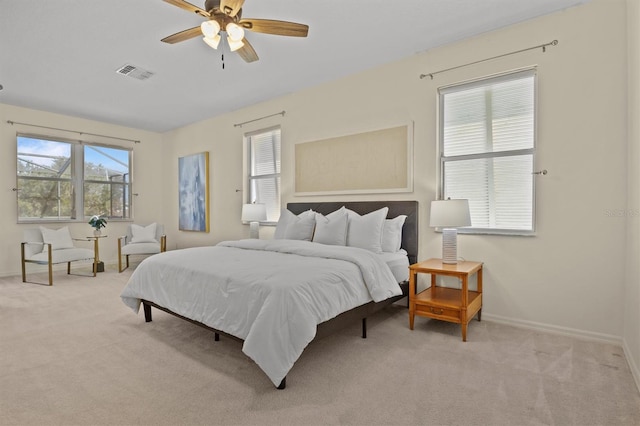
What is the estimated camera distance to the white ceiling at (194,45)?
2.88 meters

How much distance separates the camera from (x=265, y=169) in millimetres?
5402

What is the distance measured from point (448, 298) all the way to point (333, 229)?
52.8 inches

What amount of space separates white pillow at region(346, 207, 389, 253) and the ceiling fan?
1.88 m

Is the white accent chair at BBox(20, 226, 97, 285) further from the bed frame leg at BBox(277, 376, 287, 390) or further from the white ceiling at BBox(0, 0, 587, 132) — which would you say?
the bed frame leg at BBox(277, 376, 287, 390)

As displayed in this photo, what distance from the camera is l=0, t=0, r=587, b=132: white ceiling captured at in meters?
2.88

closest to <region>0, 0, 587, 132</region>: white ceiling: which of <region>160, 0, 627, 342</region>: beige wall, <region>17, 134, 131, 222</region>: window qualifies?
<region>160, 0, 627, 342</region>: beige wall

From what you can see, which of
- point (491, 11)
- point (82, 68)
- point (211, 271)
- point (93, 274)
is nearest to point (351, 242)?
point (211, 271)

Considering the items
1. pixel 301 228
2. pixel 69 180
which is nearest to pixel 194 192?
pixel 69 180

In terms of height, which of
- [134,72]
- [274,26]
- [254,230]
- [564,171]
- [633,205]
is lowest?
[254,230]

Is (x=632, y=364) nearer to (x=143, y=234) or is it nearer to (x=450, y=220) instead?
(x=450, y=220)

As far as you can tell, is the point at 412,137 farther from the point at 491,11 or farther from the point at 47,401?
the point at 47,401

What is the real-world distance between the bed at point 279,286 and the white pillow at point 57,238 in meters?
3.11

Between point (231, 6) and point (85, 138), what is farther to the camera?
point (85, 138)

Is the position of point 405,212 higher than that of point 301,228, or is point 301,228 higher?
point 405,212
